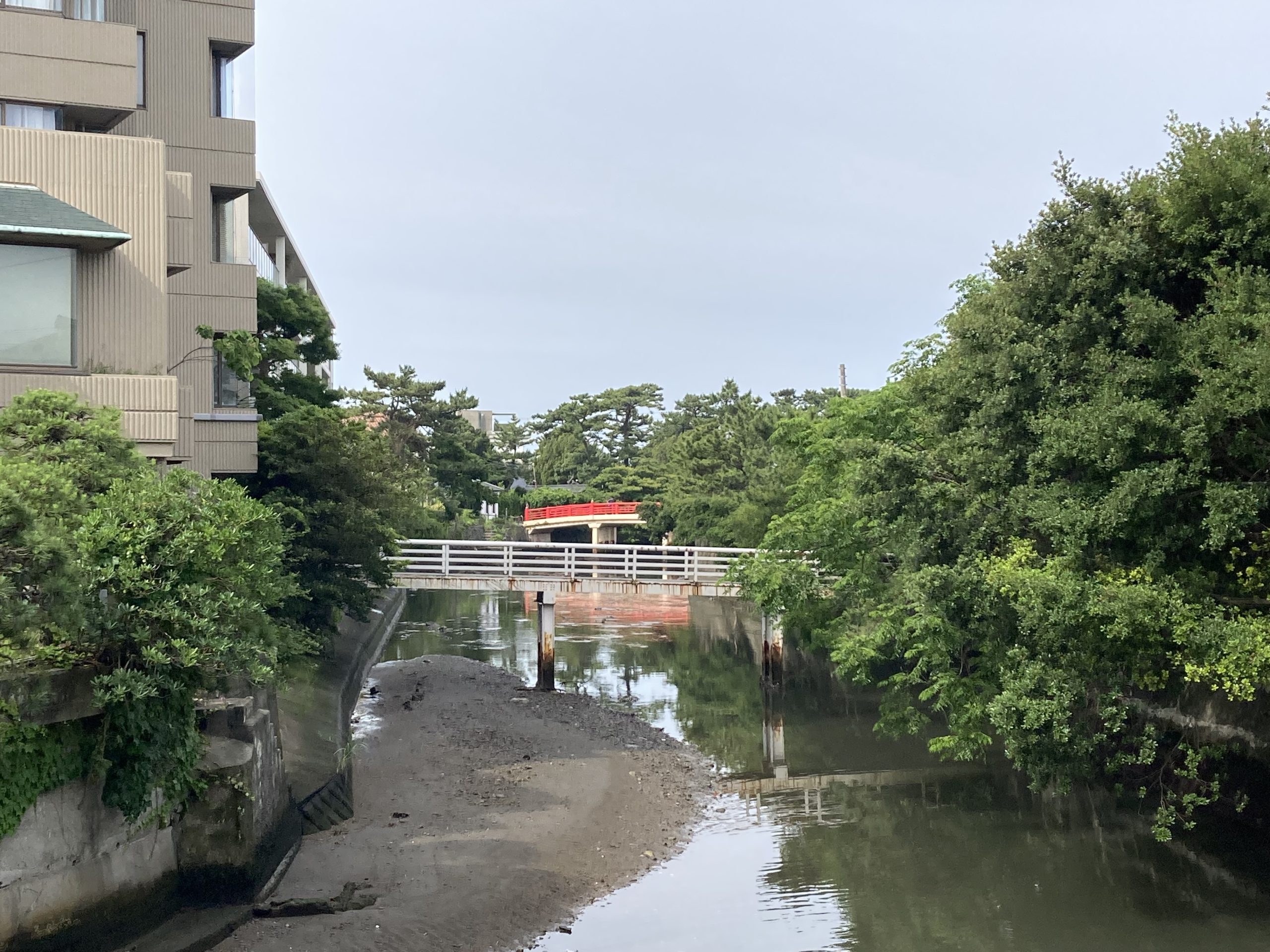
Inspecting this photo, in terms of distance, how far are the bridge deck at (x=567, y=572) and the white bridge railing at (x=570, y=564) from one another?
0.02 meters

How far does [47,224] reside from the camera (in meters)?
17.2

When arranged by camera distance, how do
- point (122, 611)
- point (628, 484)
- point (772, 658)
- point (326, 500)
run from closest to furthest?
point (122, 611), point (326, 500), point (772, 658), point (628, 484)

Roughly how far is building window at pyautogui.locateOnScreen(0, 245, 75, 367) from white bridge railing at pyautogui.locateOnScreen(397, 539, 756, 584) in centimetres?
1678

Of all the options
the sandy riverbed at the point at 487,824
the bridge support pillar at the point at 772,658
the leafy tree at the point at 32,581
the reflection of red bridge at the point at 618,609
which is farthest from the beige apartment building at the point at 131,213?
the reflection of red bridge at the point at 618,609

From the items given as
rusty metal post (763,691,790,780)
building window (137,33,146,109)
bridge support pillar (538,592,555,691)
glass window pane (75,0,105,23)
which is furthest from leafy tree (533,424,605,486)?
glass window pane (75,0,105,23)

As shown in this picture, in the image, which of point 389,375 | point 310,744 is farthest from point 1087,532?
point 389,375

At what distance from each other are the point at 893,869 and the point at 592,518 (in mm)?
55411

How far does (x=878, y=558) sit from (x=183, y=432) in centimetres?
1394

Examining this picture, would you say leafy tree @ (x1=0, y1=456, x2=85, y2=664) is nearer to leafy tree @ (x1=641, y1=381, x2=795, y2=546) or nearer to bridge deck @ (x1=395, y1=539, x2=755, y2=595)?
bridge deck @ (x1=395, y1=539, x2=755, y2=595)

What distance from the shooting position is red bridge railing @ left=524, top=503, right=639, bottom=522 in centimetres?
7194

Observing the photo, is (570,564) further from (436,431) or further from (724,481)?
(436,431)

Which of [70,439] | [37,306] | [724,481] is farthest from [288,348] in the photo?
[724,481]

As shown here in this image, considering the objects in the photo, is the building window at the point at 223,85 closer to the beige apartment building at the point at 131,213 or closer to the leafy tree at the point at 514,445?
the beige apartment building at the point at 131,213

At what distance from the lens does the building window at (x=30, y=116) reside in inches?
771
